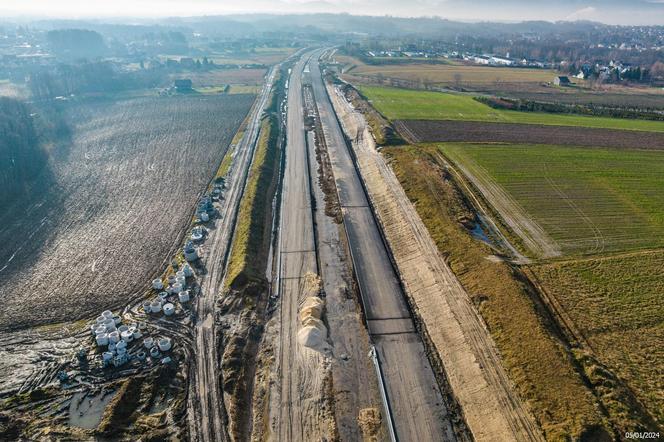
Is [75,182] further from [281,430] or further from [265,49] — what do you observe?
[265,49]

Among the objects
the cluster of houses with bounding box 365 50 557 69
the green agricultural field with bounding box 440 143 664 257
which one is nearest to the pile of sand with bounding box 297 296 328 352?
the green agricultural field with bounding box 440 143 664 257

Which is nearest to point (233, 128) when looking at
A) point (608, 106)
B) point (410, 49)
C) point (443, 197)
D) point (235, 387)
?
Result: point (443, 197)

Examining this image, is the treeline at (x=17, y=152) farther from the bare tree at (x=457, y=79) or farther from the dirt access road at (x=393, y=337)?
the bare tree at (x=457, y=79)

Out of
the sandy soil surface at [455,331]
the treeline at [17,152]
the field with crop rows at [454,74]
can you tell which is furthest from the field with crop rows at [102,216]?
the field with crop rows at [454,74]
